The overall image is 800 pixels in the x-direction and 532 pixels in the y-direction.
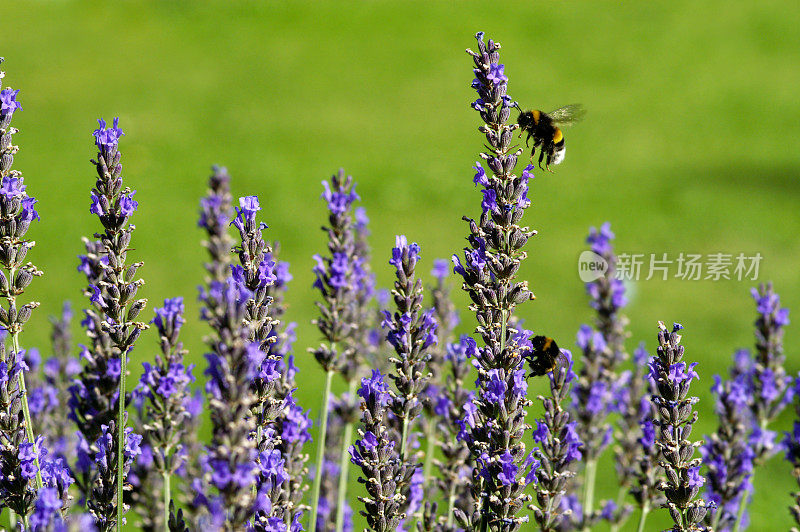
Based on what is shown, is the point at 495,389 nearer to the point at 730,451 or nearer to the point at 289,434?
the point at 289,434

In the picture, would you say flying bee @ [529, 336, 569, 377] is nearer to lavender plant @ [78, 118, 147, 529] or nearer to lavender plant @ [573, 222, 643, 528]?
lavender plant @ [573, 222, 643, 528]

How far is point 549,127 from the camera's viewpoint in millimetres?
3832

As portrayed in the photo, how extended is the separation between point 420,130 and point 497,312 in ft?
39.4

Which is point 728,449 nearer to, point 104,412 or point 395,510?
point 395,510

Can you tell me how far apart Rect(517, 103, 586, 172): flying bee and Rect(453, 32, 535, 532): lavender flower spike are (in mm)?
1211

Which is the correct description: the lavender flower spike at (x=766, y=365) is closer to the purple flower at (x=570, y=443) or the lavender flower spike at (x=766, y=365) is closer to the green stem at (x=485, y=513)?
the purple flower at (x=570, y=443)

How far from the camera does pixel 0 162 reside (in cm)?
224

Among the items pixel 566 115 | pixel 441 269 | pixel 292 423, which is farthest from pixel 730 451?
pixel 566 115

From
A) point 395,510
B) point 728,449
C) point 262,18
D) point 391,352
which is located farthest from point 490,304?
point 262,18

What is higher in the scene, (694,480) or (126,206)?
(126,206)

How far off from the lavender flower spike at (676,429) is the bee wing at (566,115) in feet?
5.39

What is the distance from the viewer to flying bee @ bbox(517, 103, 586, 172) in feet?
12.4

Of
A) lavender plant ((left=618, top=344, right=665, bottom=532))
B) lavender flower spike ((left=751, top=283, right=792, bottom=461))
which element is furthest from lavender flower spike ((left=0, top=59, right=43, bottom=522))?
lavender flower spike ((left=751, top=283, right=792, bottom=461))

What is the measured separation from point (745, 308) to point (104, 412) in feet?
27.4
